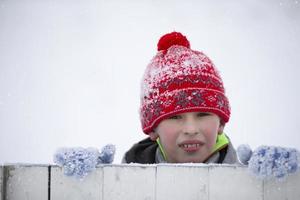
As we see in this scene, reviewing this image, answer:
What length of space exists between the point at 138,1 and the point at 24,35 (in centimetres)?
5370

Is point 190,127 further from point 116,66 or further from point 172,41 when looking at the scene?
point 116,66

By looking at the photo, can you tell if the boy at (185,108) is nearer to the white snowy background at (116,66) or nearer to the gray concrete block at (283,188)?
the gray concrete block at (283,188)

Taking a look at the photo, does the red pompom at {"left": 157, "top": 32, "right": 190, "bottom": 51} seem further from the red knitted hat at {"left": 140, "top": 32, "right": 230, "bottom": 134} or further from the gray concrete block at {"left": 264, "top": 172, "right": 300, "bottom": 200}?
the gray concrete block at {"left": 264, "top": 172, "right": 300, "bottom": 200}

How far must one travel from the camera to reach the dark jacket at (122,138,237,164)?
2.01m

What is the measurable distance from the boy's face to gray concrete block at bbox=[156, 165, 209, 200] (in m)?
0.60

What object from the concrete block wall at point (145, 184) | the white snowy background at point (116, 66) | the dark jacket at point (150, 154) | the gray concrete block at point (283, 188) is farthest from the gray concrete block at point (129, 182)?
the white snowy background at point (116, 66)

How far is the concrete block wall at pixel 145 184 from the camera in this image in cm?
117

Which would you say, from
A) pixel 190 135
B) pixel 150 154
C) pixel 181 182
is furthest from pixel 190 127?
pixel 181 182

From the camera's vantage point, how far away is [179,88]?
1918 mm

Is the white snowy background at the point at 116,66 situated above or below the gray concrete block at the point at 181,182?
above

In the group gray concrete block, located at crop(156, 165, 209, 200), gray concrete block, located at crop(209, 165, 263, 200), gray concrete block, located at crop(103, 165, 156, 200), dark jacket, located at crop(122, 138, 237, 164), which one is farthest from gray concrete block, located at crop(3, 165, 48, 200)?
dark jacket, located at crop(122, 138, 237, 164)

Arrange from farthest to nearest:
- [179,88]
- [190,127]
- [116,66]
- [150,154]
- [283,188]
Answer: [116,66]
[150,154]
[179,88]
[190,127]
[283,188]

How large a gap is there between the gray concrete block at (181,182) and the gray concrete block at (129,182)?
0.03 meters

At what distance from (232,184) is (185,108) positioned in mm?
711
